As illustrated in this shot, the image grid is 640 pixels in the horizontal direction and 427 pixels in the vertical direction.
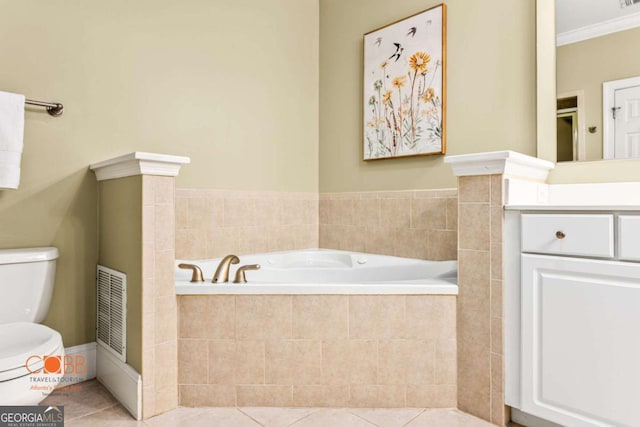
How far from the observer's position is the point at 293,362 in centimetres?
181

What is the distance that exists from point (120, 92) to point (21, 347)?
4.57ft

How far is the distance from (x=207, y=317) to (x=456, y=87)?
1893mm

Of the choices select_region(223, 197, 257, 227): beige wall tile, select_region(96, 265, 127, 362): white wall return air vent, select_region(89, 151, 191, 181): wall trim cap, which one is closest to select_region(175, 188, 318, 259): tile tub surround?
select_region(223, 197, 257, 227): beige wall tile

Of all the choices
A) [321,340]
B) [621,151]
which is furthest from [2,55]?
[621,151]

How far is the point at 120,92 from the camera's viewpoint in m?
2.23

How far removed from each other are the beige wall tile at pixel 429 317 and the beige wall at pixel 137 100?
1.47 m

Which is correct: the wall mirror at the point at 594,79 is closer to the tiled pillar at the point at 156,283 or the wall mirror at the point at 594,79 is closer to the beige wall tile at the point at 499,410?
the beige wall tile at the point at 499,410

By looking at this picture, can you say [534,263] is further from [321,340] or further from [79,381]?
[79,381]

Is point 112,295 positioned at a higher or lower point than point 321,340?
higher

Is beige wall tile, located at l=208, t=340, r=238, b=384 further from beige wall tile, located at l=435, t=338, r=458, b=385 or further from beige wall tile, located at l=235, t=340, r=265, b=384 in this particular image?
beige wall tile, located at l=435, t=338, r=458, b=385

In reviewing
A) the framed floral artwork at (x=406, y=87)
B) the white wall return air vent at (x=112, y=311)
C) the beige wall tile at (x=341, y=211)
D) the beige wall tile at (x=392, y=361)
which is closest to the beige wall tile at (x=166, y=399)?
the white wall return air vent at (x=112, y=311)

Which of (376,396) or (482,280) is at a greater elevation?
(482,280)

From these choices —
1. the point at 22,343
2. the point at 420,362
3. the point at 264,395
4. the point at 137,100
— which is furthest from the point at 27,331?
the point at 420,362

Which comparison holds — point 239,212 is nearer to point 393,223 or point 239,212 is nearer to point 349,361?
point 393,223
